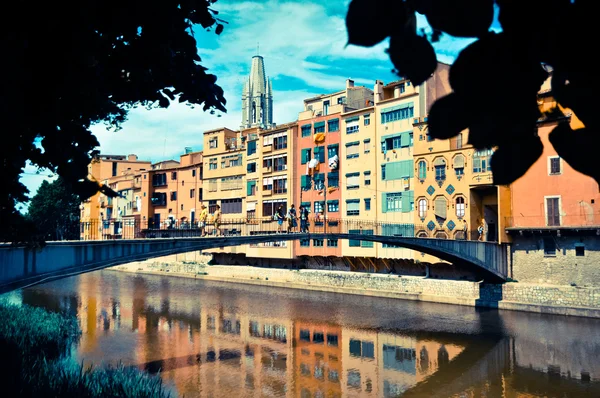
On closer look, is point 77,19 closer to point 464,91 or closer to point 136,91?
point 136,91

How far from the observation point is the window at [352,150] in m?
35.1

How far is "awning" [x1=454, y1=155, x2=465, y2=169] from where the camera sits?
28.3 meters

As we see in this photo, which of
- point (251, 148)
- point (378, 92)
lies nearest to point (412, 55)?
point (378, 92)

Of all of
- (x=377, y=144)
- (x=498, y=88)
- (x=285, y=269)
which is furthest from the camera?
(x=285, y=269)

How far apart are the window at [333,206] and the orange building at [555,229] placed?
1294 centimetres

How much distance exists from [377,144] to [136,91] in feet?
96.7

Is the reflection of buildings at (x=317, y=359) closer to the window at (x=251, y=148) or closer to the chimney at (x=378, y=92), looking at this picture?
the chimney at (x=378, y=92)

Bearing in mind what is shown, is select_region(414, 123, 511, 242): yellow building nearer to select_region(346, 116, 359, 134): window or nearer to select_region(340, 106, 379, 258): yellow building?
select_region(340, 106, 379, 258): yellow building

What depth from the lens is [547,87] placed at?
1021mm

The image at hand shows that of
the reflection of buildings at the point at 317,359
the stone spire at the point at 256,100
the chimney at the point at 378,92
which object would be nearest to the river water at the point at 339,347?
the reflection of buildings at the point at 317,359

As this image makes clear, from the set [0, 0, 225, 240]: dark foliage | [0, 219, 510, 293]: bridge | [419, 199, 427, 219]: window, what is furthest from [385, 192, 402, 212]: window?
[0, 0, 225, 240]: dark foliage

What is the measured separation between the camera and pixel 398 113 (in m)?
32.3

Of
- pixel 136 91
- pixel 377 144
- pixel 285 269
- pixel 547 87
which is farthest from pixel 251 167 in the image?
pixel 547 87

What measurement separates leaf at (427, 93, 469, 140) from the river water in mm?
14182
